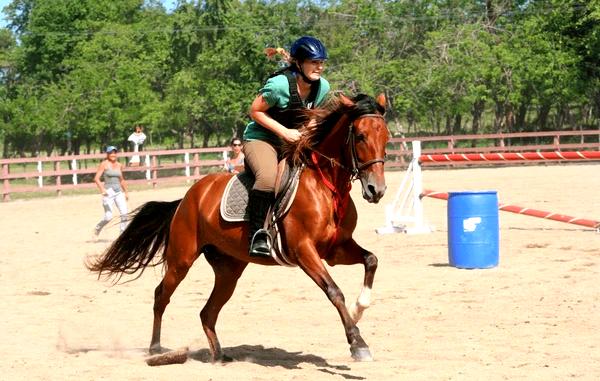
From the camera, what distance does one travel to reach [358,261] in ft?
23.2

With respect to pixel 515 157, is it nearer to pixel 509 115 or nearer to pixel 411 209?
pixel 411 209

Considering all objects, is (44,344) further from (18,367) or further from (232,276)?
(232,276)

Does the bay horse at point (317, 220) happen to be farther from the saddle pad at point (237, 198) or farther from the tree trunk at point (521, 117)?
the tree trunk at point (521, 117)

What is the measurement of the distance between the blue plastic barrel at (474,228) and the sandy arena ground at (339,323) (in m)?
0.22

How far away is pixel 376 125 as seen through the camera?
6629mm

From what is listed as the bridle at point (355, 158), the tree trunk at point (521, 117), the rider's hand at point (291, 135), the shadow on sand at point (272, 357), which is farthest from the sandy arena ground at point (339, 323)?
the tree trunk at point (521, 117)

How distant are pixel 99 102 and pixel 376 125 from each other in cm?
4248

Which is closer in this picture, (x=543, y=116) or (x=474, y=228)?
(x=474, y=228)

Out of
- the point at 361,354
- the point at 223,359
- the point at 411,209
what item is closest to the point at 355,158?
the point at 361,354

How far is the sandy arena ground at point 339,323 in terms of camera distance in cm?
679

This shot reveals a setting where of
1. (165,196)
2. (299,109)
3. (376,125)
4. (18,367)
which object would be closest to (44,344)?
(18,367)

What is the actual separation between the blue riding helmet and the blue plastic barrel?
16.1 feet

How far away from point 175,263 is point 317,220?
1.60 metres

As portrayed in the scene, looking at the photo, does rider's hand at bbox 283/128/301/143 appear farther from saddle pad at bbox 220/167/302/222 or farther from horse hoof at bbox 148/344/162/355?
horse hoof at bbox 148/344/162/355
